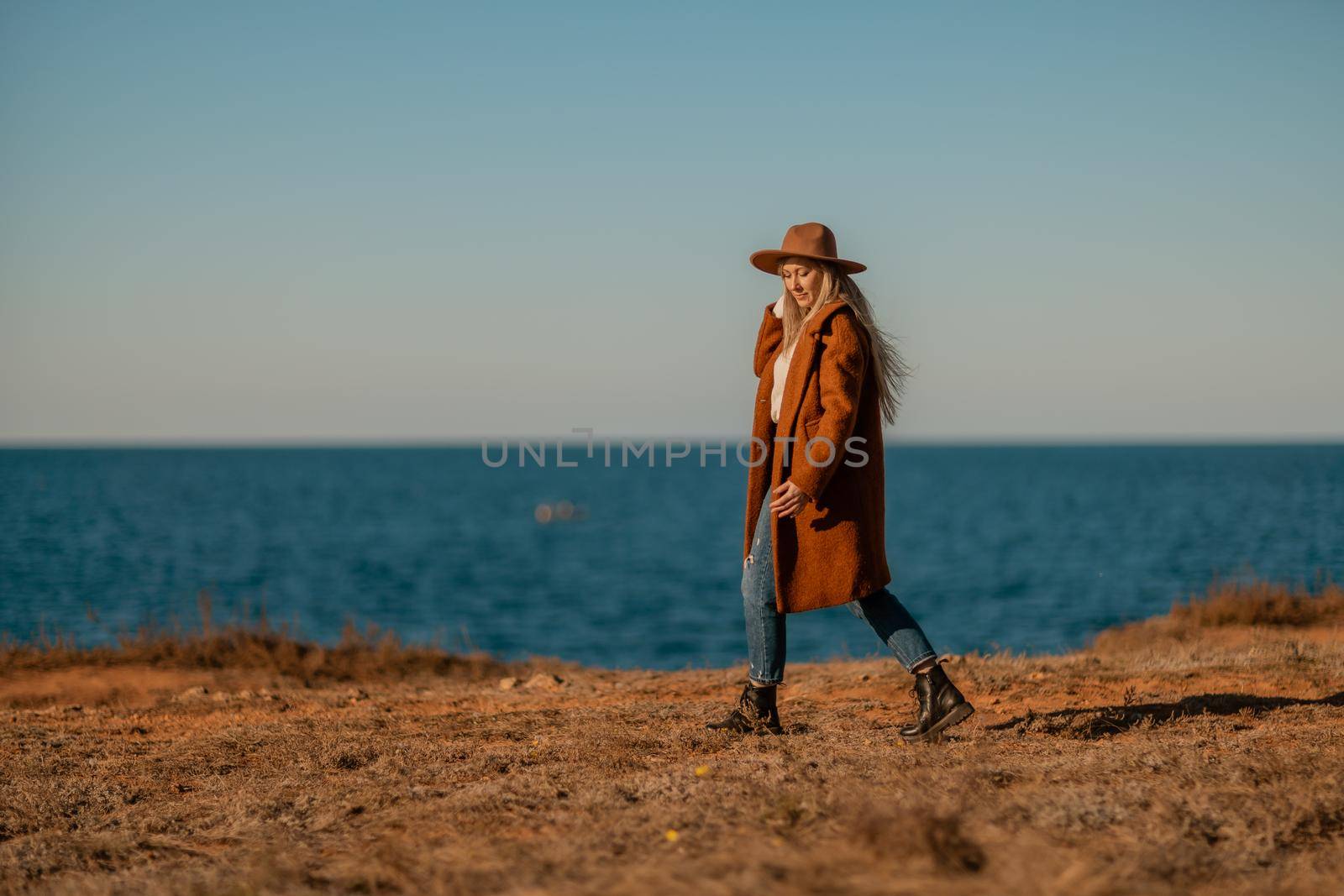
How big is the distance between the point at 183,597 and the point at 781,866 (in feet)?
95.0

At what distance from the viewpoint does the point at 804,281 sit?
5.45 meters

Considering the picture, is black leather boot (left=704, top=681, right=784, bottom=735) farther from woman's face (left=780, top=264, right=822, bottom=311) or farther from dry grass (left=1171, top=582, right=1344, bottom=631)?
dry grass (left=1171, top=582, right=1344, bottom=631)

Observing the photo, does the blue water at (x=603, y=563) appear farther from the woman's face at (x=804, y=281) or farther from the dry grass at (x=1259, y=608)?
the woman's face at (x=804, y=281)

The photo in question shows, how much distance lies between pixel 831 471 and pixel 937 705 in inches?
49.5

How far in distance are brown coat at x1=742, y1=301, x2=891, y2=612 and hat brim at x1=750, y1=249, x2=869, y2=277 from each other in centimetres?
19

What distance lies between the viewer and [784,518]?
5.34 m

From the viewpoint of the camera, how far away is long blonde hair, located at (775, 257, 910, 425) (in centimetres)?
540

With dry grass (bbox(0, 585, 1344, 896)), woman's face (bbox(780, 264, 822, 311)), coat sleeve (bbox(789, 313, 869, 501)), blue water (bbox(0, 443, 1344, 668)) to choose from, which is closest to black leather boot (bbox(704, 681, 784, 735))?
dry grass (bbox(0, 585, 1344, 896))

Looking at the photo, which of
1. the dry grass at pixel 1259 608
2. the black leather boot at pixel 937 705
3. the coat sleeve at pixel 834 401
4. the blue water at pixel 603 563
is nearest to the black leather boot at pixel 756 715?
the black leather boot at pixel 937 705

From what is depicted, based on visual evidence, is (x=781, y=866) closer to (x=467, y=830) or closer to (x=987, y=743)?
(x=467, y=830)

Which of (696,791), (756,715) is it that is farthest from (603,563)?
(696,791)

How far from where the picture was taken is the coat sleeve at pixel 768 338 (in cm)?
575

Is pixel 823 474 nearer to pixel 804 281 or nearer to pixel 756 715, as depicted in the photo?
pixel 804 281

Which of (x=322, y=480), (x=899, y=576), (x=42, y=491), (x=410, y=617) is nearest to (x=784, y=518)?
(x=410, y=617)
